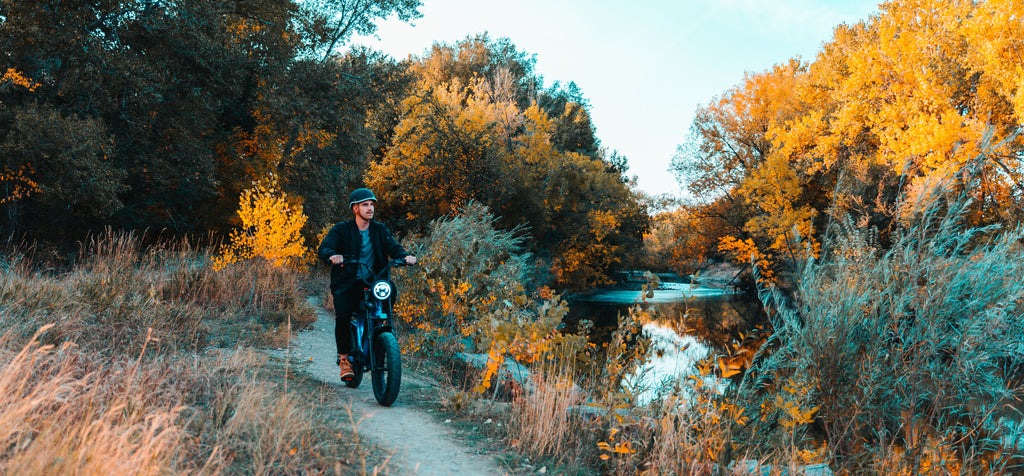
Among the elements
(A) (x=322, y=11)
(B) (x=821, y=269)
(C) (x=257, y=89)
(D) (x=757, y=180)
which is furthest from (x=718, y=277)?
(B) (x=821, y=269)

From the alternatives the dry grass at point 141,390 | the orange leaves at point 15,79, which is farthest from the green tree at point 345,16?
the dry grass at point 141,390

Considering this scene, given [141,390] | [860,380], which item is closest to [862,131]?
[860,380]

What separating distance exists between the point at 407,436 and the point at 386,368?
813mm

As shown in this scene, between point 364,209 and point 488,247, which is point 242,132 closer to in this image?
point 488,247

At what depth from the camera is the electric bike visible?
4.55m

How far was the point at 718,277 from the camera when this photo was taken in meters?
42.1

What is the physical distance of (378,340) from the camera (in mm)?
4762

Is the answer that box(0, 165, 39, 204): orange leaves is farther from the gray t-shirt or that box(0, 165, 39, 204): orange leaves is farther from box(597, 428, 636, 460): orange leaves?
box(597, 428, 636, 460): orange leaves

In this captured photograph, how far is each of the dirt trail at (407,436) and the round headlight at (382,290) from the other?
0.90 metres

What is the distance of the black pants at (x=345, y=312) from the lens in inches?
197

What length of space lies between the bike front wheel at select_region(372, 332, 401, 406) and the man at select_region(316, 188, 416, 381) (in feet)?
1.52

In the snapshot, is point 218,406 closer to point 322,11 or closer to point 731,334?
point 731,334

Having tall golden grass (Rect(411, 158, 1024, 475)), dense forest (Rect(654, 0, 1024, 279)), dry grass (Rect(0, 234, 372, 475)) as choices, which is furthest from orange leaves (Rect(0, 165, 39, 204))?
dense forest (Rect(654, 0, 1024, 279))

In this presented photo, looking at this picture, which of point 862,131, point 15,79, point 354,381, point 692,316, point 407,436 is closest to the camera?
point 407,436
